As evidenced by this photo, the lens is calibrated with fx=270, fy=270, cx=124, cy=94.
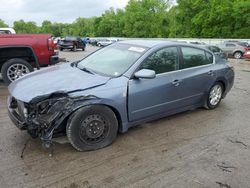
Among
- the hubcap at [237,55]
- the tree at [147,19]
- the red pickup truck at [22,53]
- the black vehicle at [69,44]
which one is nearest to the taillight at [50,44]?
the red pickup truck at [22,53]

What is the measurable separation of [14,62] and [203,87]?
4.98m

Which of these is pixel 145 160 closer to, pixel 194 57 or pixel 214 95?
pixel 194 57

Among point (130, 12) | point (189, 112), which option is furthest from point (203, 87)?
point (130, 12)

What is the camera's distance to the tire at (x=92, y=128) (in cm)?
357

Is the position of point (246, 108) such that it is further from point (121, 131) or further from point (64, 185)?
point (64, 185)

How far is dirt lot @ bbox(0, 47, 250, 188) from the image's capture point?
3.09 meters

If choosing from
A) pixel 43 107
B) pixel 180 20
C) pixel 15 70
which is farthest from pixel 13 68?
pixel 180 20

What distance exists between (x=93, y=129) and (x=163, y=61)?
174cm

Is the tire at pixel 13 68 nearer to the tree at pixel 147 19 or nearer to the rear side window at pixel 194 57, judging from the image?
the rear side window at pixel 194 57

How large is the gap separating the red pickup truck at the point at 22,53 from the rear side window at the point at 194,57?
14.4ft

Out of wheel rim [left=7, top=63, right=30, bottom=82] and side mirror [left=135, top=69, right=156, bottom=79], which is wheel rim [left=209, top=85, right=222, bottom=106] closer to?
side mirror [left=135, top=69, right=156, bottom=79]

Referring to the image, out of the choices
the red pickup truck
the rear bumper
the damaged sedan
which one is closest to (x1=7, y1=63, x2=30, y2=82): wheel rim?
the red pickup truck

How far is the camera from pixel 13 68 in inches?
288

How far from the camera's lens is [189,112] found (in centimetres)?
550
